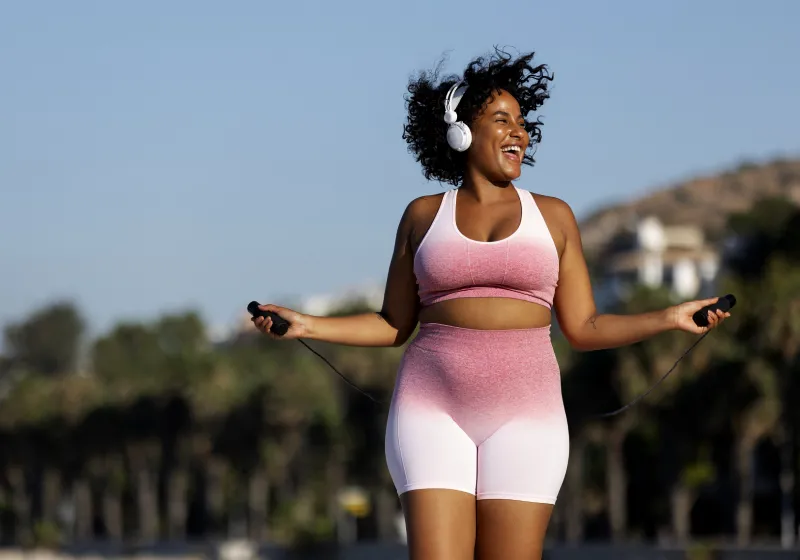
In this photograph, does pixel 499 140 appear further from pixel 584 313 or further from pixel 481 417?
pixel 481 417

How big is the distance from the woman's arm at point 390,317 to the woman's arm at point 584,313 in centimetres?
A: 49

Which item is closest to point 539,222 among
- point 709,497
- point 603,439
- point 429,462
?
point 429,462

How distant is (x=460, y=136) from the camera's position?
6.46 metres

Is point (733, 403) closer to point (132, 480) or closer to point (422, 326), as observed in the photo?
point (422, 326)

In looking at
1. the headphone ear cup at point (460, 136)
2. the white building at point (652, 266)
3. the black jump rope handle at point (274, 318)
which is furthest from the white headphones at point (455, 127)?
the white building at point (652, 266)

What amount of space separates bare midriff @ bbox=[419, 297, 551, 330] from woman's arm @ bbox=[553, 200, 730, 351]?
0.88 ft

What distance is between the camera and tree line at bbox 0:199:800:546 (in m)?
58.6

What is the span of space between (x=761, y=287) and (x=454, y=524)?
54602 millimetres

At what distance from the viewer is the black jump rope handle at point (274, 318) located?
6.18 metres

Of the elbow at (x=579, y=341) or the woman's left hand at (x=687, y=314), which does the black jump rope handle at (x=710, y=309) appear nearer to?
the woman's left hand at (x=687, y=314)

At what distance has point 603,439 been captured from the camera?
71875mm

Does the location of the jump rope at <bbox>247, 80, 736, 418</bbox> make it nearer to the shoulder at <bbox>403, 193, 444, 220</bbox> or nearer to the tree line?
the shoulder at <bbox>403, 193, 444, 220</bbox>

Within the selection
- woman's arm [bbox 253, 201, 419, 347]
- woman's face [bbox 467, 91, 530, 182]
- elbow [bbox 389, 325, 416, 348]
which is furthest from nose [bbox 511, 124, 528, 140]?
elbow [bbox 389, 325, 416, 348]

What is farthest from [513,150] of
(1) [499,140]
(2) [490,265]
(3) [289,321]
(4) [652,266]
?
(4) [652,266]
